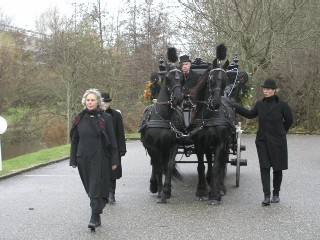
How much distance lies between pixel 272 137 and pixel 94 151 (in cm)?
306

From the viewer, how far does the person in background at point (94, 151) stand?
21.7ft

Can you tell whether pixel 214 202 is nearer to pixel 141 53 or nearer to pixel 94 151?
pixel 94 151

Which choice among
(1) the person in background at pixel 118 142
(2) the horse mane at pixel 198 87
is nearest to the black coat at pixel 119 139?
(1) the person in background at pixel 118 142

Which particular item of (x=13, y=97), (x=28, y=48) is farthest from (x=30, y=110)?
(x=28, y=48)

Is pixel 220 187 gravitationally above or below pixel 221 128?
below

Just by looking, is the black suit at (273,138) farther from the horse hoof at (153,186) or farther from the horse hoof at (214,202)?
the horse hoof at (153,186)

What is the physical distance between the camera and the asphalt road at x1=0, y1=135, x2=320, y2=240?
6.38 m

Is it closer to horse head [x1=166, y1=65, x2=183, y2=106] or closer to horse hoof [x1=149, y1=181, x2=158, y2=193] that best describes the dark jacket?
horse head [x1=166, y1=65, x2=183, y2=106]

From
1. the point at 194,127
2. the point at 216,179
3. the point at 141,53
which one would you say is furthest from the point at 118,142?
the point at 141,53

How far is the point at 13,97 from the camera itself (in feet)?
108

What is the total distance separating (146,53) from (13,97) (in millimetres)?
9170

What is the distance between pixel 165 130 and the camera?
834 centimetres

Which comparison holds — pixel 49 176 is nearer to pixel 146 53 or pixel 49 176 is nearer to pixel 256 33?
pixel 256 33

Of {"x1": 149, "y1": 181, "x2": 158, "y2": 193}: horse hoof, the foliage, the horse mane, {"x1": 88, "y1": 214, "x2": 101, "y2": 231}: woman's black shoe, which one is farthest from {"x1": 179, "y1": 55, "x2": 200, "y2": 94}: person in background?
the foliage
